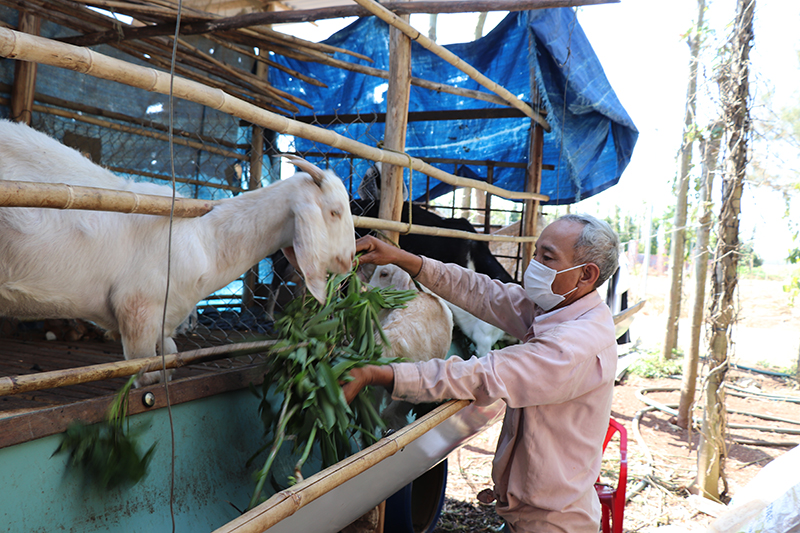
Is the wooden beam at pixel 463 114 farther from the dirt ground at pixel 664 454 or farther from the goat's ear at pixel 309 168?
the goat's ear at pixel 309 168

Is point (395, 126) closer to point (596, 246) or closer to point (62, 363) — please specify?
point (596, 246)

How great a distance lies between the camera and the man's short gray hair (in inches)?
87.9

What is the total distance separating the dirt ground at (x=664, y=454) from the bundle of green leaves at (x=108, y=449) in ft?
10.2

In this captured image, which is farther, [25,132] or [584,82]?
[584,82]

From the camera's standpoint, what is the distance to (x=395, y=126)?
3.31 meters

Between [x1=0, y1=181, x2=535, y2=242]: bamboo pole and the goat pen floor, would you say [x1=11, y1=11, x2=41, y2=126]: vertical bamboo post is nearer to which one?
the goat pen floor

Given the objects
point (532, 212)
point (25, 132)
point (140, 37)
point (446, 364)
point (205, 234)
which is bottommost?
point (446, 364)

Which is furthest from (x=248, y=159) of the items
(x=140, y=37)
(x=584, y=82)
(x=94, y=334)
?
(x=584, y=82)

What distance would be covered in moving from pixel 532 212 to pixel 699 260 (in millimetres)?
2328

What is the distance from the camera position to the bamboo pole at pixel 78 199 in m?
1.39

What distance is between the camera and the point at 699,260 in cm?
650

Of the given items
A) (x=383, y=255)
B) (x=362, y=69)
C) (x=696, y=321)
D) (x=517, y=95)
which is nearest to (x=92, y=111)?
(x=362, y=69)

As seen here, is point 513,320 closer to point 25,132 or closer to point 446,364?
point 446,364

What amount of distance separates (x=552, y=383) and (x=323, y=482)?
0.95 m
